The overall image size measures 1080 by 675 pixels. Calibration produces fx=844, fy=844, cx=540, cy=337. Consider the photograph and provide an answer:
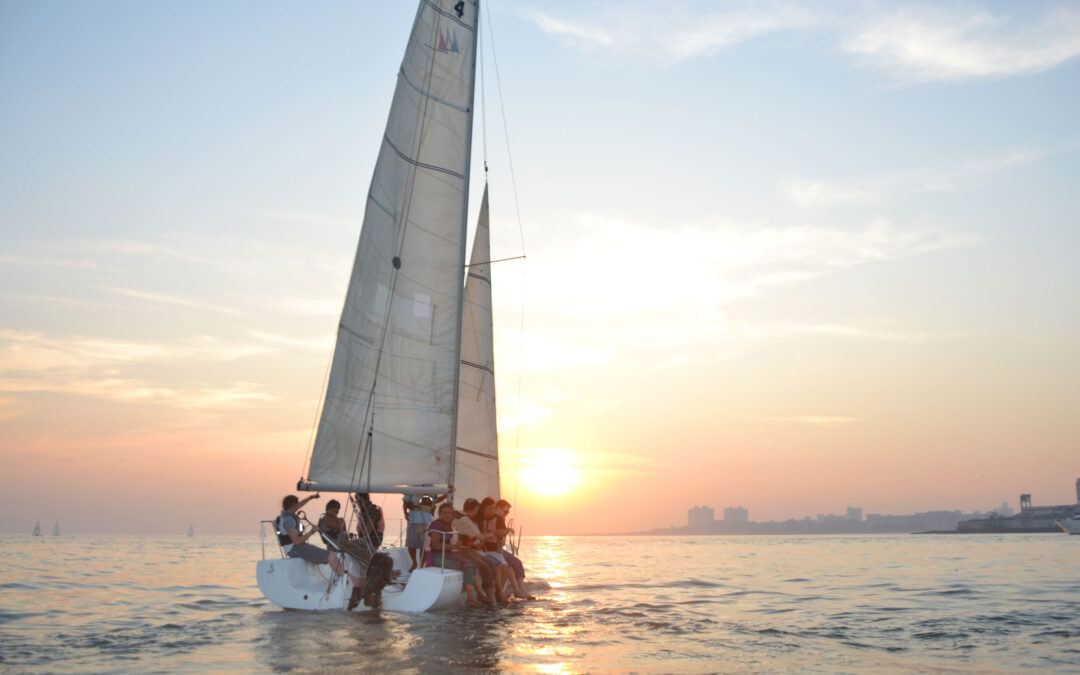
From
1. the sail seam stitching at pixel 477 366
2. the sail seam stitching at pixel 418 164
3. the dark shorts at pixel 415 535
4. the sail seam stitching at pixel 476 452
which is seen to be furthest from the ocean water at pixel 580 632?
the sail seam stitching at pixel 418 164

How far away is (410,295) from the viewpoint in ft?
55.6

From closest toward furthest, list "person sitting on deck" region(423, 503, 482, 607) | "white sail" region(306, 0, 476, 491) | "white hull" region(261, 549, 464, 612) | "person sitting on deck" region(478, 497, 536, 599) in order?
1. "white hull" region(261, 549, 464, 612)
2. "person sitting on deck" region(423, 503, 482, 607)
3. "white sail" region(306, 0, 476, 491)
4. "person sitting on deck" region(478, 497, 536, 599)

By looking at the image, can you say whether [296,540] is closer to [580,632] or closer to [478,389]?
[580,632]

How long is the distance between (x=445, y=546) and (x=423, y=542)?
29.8 inches

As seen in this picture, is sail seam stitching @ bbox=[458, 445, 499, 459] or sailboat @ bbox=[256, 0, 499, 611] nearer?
sailboat @ bbox=[256, 0, 499, 611]

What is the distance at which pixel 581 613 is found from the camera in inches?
667

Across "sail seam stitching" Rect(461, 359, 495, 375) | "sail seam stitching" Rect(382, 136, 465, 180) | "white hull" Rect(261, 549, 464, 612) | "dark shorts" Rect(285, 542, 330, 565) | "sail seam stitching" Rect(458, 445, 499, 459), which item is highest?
"sail seam stitching" Rect(382, 136, 465, 180)

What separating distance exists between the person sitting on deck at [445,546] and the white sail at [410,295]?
1.78 metres

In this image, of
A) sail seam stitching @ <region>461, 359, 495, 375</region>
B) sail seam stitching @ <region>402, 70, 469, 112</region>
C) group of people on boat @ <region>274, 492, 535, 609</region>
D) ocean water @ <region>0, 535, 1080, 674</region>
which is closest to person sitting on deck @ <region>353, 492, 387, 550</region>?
group of people on boat @ <region>274, 492, 535, 609</region>

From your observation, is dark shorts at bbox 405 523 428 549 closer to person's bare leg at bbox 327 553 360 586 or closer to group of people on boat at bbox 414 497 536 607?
group of people on boat at bbox 414 497 536 607

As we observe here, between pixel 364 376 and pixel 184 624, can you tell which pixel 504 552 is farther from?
pixel 184 624

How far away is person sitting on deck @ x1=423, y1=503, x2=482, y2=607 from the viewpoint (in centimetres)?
1469

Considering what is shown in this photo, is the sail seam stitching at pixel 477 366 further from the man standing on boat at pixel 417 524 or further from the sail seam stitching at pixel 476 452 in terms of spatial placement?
the man standing on boat at pixel 417 524

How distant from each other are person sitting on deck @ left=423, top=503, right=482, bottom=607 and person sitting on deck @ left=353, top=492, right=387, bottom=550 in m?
1.43
